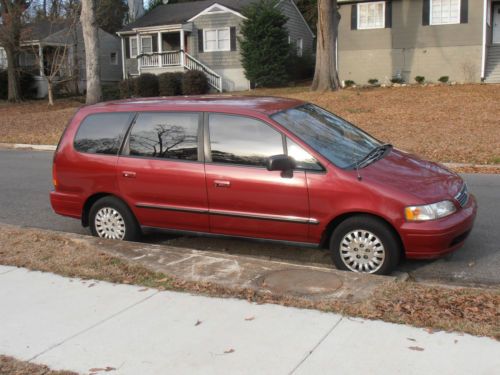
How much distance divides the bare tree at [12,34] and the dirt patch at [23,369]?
29.8 m

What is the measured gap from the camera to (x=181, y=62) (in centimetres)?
3456

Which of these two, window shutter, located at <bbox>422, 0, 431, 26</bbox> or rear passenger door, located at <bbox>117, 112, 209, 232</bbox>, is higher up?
window shutter, located at <bbox>422, 0, 431, 26</bbox>

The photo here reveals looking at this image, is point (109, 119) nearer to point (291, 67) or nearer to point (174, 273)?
point (174, 273)

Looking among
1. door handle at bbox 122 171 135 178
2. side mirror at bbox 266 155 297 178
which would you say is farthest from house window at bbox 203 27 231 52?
side mirror at bbox 266 155 297 178

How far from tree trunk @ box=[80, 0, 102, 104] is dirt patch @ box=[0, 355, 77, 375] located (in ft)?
73.2

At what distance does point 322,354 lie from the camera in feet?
12.6

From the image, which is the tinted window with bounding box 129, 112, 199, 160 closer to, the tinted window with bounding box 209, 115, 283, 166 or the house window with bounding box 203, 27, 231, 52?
the tinted window with bounding box 209, 115, 283, 166

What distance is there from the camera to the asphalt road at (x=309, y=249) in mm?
5793

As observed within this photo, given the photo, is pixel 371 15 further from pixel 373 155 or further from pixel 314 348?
pixel 314 348

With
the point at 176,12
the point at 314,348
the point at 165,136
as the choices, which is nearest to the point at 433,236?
the point at 314,348

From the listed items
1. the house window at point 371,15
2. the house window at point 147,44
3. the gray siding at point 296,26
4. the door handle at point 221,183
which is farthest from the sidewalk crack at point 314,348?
the house window at point 147,44

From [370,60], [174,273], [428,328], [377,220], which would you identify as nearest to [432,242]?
[377,220]

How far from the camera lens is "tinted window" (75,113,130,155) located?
22.1ft

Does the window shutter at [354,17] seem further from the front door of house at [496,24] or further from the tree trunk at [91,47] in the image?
the tree trunk at [91,47]
